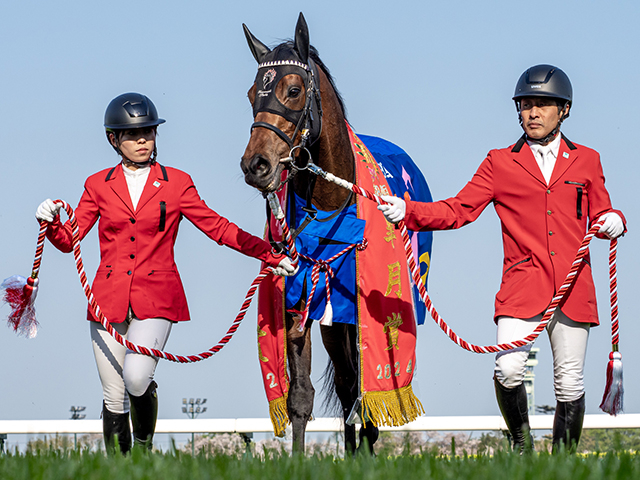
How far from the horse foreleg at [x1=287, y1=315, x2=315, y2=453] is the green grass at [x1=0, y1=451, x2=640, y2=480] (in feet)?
5.34

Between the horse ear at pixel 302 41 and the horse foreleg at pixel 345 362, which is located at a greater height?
the horse ear at pixel 302 41

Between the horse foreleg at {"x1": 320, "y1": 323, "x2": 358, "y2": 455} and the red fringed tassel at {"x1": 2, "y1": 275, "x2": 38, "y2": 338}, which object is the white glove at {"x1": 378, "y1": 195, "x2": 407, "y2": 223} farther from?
the red fringed tassel at {"x1": 2, "y1": 275, "x2": 38, "y2": 338}

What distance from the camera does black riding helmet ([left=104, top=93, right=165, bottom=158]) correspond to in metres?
5.50

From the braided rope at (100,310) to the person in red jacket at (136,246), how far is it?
5 centimetres

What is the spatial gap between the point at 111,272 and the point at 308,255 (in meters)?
1.25

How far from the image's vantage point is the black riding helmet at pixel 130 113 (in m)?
5.50

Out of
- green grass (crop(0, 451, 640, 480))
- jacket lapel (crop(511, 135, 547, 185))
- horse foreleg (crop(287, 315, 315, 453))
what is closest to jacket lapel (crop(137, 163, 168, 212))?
horse foreleg (crop(287, 315, 315, 453))

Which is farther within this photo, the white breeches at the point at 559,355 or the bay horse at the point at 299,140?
the bay horse at the point at 299,140

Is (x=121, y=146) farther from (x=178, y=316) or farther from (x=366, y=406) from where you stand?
(x=366, y=406)

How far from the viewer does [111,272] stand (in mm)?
5449

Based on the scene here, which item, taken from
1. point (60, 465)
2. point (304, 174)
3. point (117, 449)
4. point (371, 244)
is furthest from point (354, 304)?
point (60, 465)

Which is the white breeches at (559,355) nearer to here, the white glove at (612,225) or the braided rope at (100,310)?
the white glove at (612,225)

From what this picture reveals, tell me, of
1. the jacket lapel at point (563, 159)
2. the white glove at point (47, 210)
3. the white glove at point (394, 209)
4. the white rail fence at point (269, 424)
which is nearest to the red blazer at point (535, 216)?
the jacket lapel at point (563, 159)

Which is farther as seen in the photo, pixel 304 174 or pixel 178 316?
pixel 304 174
